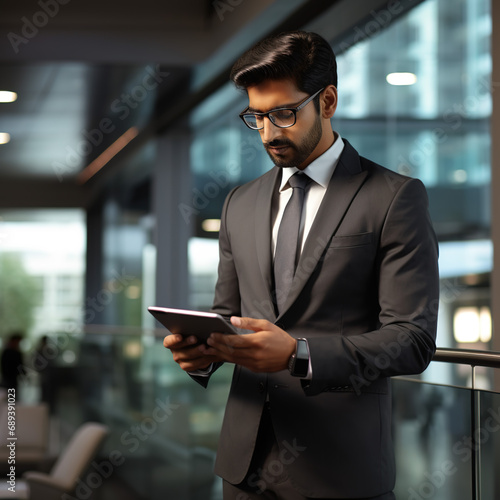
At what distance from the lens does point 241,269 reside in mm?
1596

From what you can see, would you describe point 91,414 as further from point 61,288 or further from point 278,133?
point 61,288

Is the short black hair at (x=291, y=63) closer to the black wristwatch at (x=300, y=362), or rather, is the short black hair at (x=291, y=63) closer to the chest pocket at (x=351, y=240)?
the chest pocket at (x=351, y=240)

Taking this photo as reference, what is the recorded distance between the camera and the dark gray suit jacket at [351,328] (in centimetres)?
136

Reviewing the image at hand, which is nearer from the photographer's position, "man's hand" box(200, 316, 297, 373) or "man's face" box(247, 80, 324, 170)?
"man's hand" box(200, 316, 297, 373)

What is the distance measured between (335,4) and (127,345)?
143 inches

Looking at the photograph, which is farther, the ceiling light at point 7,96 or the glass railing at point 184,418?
the ceiling light at point 7,96

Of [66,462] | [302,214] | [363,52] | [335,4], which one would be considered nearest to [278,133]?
[302,214]

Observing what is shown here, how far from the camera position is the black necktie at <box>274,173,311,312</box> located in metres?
1.50

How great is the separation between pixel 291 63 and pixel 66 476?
3.64 m

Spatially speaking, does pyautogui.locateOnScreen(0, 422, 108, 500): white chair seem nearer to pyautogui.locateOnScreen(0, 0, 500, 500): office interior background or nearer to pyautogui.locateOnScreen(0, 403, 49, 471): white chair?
pyautogui.locateOnScreen(0, 0, 500, 500): office interior background

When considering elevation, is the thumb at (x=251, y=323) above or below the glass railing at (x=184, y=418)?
above

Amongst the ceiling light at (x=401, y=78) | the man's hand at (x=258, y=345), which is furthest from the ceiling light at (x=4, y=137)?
the man's hand at (x=258, y=345)

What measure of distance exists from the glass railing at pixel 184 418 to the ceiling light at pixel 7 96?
3.03m

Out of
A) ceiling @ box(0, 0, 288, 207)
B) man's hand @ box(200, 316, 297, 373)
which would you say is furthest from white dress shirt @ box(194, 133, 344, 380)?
ceiling @ box(0, 0, 288, 207)
